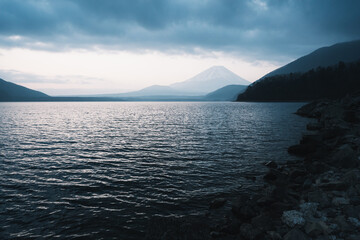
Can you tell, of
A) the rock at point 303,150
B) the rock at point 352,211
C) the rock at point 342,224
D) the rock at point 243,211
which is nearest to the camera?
the rock at point 342,224

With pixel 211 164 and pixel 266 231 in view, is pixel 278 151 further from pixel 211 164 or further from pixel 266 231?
pixel 266 231

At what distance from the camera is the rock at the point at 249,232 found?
10477 millimetres

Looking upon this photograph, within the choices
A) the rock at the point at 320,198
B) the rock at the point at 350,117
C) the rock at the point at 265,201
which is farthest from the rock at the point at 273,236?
the rock at the point at 350,117

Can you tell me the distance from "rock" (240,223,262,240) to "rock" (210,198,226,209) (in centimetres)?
302

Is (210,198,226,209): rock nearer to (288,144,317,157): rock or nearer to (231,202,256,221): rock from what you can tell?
(231,202,256,221): rock

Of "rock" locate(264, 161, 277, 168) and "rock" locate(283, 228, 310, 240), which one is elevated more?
"rock" locate(283, 228, 310, 240)

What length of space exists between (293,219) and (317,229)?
53.0 inches

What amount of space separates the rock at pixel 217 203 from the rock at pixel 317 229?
545cm

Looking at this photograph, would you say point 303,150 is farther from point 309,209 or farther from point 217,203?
point 217,203

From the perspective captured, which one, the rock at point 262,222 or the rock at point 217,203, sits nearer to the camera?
the rock at point 262,222

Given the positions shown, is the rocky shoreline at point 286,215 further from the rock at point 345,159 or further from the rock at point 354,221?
the rock at point 345,159

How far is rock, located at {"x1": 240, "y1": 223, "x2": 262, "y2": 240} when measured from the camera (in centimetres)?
1048

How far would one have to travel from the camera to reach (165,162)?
2412 centimetres

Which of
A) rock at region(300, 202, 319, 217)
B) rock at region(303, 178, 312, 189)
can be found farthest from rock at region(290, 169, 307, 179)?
rock at region(300, 202, 319, 217)
